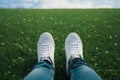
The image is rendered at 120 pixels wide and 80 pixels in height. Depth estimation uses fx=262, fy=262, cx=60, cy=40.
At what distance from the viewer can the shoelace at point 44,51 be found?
431cm

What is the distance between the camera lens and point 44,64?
374 centimetres

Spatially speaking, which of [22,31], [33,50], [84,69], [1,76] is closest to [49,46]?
[33,50]

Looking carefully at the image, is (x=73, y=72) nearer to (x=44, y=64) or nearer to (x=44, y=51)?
(x=44, y=64)

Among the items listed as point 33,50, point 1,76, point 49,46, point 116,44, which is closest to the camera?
point 1,76

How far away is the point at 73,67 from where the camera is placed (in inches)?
147

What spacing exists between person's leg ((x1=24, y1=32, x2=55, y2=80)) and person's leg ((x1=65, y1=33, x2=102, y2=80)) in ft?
0.93

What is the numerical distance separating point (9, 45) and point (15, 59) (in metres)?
0.77

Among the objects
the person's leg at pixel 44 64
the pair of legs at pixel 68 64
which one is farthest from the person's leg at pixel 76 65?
the person's leg at pixel 44 64

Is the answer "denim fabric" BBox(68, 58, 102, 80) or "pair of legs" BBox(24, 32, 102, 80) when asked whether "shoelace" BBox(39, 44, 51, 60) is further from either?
"denim fabric" BBox(68, 58, 102, 80)

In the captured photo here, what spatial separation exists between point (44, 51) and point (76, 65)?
100cm

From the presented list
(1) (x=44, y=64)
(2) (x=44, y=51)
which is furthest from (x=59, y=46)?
(1) (x=44, y=64)

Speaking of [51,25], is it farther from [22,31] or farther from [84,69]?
[84,69]

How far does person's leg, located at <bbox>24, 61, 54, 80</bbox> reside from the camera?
128 inches

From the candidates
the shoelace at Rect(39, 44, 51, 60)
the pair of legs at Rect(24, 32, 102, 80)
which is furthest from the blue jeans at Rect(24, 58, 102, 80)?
the shoelace at Rect(39, 44, 51, 60)
